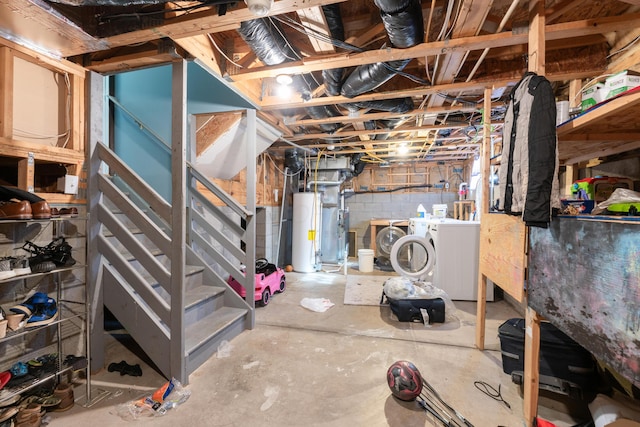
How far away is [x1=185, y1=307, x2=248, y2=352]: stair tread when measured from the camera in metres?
1.95

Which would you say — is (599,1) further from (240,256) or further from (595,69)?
(240,256)

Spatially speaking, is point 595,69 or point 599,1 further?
point 595,69

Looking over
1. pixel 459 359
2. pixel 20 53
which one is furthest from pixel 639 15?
pixel 20 53

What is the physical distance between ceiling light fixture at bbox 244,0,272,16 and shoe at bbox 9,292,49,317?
1944 millimetres

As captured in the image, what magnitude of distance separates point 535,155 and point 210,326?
8.22 feet

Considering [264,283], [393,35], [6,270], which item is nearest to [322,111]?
[393,35]

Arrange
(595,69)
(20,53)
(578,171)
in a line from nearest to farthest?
(20,53) < (595,69) < (578,171)

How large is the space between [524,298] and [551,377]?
545mm

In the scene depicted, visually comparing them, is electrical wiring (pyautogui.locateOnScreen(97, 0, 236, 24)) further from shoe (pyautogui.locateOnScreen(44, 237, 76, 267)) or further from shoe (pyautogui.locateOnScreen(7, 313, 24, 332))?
shoe (pyautogui.locateOnScreen(7, 313, 24, 332))

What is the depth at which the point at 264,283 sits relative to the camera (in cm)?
322

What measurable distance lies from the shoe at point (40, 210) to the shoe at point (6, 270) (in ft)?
0.79

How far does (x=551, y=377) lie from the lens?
5.30 ft

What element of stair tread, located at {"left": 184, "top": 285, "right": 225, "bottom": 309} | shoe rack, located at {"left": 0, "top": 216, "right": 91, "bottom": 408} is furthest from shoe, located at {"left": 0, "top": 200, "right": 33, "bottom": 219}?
stair tread, located at {"left": 184, "top": 285, "right": 225, "bottom": 309}

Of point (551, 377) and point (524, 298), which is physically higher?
point (524, 298)
